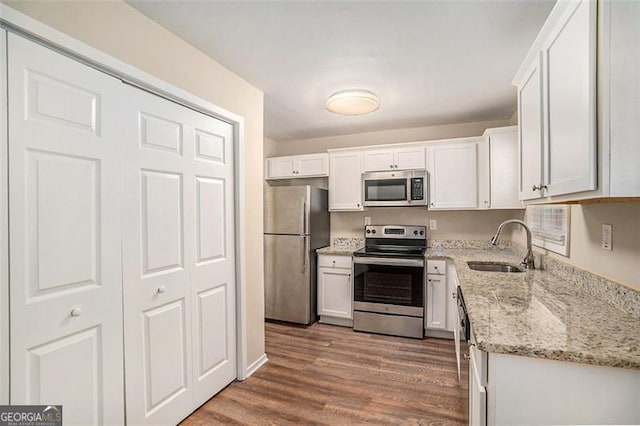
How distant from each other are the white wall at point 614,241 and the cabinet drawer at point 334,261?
201 centimetres

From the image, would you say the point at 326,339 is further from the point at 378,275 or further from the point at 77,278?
the point at 77,278

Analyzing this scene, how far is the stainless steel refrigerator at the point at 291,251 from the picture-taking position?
3.49m

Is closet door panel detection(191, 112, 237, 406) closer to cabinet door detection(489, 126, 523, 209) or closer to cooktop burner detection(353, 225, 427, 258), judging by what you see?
cooktop burner detection(353, 225, 427, 258)

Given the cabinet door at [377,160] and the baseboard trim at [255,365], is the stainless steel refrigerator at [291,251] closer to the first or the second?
the cabinet door at [377,160]

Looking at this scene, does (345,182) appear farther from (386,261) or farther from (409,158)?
(386,261)

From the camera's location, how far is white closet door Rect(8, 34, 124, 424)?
3.85ft

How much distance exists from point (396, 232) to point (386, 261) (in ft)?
2.09

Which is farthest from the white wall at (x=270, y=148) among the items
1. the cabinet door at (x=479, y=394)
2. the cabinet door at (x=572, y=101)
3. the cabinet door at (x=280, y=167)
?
the cabinet door at (x=479, y=394)

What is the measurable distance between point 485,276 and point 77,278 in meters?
2.27

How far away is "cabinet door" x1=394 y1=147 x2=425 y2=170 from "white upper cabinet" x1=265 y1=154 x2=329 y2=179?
89 centimetres

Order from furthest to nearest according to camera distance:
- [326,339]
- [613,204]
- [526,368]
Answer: [326,339] < [613,204] < [526,368]

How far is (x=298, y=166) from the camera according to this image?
4016 mm

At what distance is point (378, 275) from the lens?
10.8 feet

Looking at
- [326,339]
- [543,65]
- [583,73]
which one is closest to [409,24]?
[543,65]
